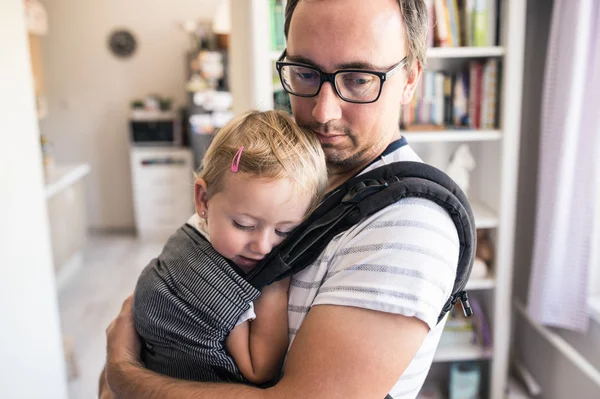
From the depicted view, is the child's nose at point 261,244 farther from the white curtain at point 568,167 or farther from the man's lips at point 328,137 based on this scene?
the white curtain at point 568,167

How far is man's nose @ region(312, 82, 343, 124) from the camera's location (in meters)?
1.00

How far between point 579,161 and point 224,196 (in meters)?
1.66

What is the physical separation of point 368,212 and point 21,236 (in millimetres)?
1515

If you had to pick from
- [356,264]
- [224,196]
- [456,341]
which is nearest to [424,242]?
[356,264]

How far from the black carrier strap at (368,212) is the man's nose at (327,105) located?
139 millimetres

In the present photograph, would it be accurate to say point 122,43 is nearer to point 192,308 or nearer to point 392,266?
point 192,308

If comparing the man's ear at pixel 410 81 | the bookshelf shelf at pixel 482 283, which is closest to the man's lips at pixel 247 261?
the man's ear at pixel 410 81

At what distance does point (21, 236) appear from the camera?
192cm

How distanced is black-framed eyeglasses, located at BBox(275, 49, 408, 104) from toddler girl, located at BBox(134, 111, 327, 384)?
10 cm

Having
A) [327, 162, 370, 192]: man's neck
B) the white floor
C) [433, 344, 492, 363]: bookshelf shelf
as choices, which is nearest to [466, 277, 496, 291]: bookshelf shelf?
[433, 344, 492, 363]: bookshelf shelf

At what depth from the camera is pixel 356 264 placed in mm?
844

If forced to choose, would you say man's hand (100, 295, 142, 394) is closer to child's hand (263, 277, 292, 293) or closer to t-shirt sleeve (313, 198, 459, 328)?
child's hand (263, 277, 292, 293)

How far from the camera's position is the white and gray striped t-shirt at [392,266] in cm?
80

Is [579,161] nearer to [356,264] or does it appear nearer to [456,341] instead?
[456,341]
